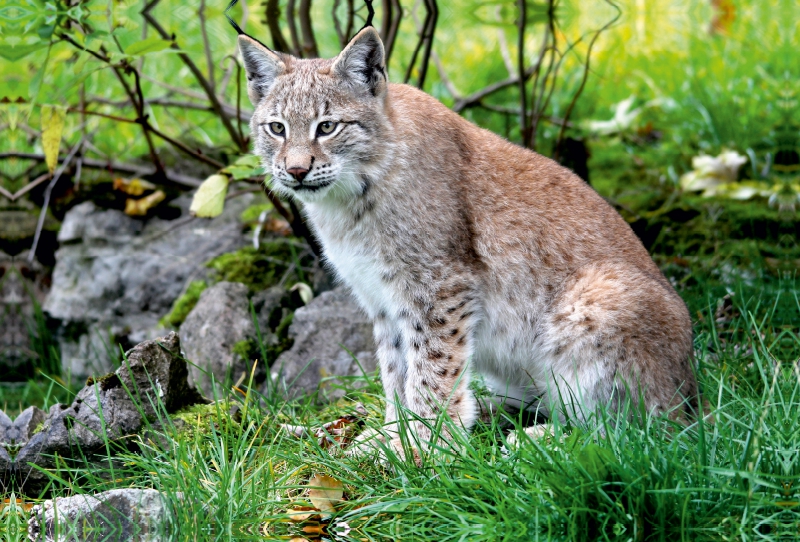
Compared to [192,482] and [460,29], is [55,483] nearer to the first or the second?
[192,482]

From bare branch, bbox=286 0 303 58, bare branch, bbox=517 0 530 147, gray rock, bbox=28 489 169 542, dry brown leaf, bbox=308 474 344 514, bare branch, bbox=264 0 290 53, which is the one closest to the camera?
gray rock, bbox=28 489 169 542

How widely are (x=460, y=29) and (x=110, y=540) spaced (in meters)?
7.32

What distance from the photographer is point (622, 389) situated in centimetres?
422

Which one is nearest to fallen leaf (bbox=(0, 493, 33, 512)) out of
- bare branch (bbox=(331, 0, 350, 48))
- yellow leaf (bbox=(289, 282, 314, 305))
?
yellow leaf (bbox=(289, 282, 314, 305))

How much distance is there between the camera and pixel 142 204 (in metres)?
7.14

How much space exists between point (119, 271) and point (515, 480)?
4.60 meters

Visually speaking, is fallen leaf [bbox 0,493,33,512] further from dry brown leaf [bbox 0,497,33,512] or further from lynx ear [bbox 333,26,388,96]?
lynx ear [bbox 333,26,388,96]

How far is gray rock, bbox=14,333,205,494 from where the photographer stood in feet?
13.7

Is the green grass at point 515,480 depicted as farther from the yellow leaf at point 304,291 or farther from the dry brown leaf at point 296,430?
the yellow leaf at point 304,291

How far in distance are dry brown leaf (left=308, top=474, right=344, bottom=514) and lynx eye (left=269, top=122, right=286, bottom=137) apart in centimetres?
185

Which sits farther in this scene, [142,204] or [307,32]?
[142,204]

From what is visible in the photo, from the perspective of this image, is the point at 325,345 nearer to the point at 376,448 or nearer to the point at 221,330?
the point at 221,330

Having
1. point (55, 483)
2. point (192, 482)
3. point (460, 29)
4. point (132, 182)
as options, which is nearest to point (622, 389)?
point (192, 482)

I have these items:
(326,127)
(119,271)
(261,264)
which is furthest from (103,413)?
(119,271)
